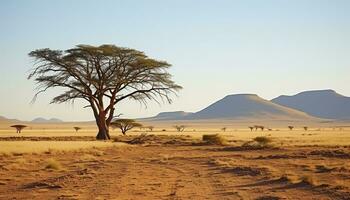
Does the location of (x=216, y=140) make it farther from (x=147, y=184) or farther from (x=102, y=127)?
(x=147, y=184)

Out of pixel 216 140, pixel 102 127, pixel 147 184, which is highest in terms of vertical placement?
pixel 102 127

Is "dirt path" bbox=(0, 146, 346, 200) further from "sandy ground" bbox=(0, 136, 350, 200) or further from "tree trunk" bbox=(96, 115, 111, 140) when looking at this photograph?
"tree trunk" bbox=(96, 115, 111, 140)

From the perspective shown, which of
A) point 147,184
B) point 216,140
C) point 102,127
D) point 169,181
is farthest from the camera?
point 102,127

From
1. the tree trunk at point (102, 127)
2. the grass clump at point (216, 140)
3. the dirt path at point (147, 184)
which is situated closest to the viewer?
the dirt path at point (147, 184)

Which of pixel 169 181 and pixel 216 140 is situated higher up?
pixel 216 140

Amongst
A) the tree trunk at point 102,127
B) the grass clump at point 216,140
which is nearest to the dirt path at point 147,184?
the grass clump at point 216,140

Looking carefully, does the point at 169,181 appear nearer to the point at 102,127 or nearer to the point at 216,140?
the point at 216,140

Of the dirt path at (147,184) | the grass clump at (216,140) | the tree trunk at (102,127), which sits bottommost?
the dirt path at (147,184)

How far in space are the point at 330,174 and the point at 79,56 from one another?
36944 millimetres

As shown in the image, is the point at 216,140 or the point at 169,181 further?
the point at 216,140

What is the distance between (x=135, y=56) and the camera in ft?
184

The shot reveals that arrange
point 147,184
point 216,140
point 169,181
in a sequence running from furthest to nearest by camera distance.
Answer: point 216,140
point 169,181
point 147,184

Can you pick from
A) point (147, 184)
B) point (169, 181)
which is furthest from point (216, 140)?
point (147, 184)

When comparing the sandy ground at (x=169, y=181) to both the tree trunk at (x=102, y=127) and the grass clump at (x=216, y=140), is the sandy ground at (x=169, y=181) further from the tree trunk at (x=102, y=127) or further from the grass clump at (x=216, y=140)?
the tree trunk at (x=102, y=127)
